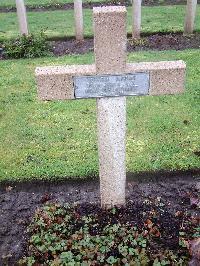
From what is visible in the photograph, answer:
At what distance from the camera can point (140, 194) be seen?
5180mm

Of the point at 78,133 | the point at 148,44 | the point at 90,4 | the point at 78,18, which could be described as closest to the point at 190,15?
the point at 148,44

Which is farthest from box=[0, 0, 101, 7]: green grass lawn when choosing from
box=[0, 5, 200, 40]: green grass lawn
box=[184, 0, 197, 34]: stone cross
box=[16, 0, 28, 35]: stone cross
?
box=[184, 0, 197, 34]: stone cross

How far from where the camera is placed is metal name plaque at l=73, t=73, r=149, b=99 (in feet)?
12.8

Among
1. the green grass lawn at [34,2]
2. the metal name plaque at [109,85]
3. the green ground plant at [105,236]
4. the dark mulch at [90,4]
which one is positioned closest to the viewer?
the metal name plaque at [109,85]

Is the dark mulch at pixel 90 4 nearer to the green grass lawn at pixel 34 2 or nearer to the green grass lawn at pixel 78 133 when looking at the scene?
the green grass lawn at pixel 34 2

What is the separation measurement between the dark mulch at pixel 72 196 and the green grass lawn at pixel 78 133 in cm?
17

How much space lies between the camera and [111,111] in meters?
4.11

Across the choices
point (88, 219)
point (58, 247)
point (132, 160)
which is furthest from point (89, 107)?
point (58, 247)

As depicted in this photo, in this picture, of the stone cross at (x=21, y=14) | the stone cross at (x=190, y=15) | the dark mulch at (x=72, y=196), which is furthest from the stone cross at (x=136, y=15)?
the dark mulch at (x=72, y=196)

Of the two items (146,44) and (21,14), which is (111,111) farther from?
(21,14)

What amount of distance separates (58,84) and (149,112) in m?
3.34

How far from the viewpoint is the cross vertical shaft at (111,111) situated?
3.68 meters

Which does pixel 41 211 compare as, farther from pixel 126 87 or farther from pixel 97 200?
pixel 126 87

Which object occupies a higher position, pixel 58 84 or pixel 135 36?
pixel 58 84
